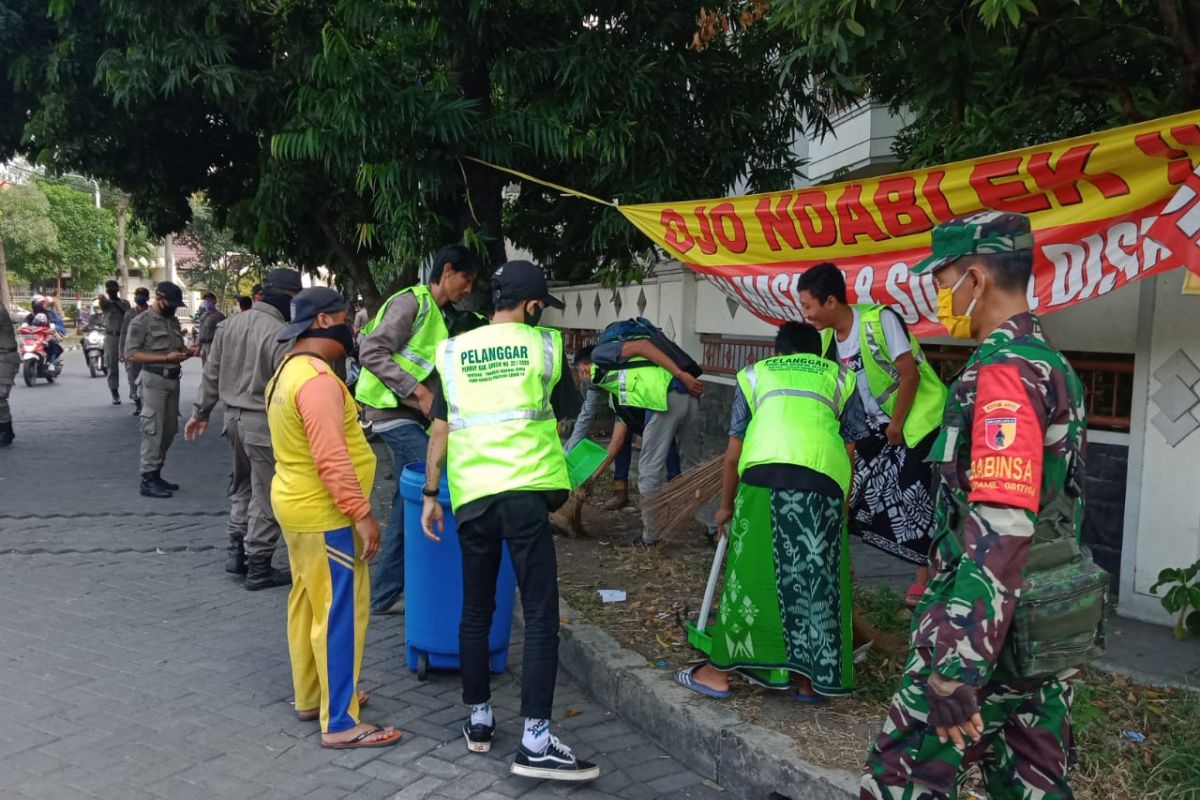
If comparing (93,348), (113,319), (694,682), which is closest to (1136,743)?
(694,682)

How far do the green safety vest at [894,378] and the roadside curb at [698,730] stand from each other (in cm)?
159

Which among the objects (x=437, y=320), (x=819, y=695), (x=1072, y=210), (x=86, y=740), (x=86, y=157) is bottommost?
(x=86, y=740)

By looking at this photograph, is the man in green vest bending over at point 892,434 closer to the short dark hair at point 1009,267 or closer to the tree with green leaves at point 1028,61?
the tree with green leaves at point 1028,61

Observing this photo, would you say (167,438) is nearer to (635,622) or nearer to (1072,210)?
(635,622)

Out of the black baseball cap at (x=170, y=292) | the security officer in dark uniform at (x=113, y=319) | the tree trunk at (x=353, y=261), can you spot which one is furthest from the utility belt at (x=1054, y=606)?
the security officer in dark uniform at (x=113, y=319)

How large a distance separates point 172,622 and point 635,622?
2.43 meters

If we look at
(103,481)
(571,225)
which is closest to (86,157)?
(103,481)

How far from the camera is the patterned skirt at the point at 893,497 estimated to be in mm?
4262

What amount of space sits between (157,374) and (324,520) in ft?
17.4

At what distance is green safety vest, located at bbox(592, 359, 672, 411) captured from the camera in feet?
20.5

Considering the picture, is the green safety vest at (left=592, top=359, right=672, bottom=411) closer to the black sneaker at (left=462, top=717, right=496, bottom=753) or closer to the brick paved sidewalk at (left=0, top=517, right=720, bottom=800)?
the brick paved sidewalk at (left=0, top=517, right=720, bottom=800)

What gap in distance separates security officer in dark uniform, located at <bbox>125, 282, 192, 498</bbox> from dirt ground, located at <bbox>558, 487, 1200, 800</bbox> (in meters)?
4.34

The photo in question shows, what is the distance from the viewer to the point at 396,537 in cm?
510

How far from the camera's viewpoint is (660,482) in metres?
6.30
